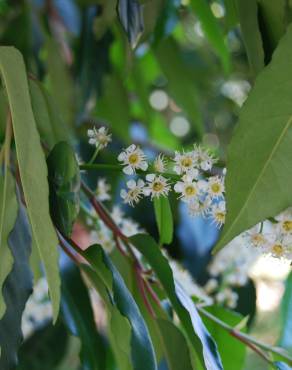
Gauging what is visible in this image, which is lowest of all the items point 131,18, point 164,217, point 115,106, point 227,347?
point 115,106

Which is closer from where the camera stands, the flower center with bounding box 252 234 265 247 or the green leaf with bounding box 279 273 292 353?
the flower center with bounding box 252 234 265 247

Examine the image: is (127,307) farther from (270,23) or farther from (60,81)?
(60,81)

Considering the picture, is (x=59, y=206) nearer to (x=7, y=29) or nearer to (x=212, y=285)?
(x=212, y=285)

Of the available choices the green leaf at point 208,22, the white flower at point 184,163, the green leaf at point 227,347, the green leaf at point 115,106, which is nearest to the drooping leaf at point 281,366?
the green leaf at point 227,347

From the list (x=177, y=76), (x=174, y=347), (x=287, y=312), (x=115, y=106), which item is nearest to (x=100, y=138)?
(x=174, y=347)

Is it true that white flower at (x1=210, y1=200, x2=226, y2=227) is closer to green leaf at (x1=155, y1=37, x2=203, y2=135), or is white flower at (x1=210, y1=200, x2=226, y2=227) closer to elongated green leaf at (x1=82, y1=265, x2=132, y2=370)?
elongated green leaf at (x1=82, y1=265, x2=132, y2=370)

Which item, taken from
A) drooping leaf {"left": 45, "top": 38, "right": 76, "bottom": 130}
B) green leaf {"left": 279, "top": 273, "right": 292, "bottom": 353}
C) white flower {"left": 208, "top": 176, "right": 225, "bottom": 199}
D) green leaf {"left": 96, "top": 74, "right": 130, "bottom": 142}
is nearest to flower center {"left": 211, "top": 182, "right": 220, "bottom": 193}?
white flower {"left": 208, "top": 176, "right": 225, "bottom": 199}
